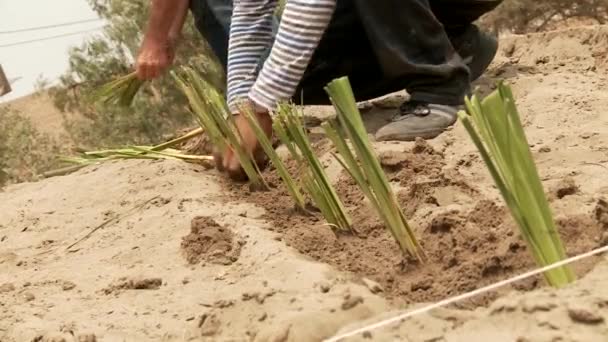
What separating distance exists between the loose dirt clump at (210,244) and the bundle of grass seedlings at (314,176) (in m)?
0.15

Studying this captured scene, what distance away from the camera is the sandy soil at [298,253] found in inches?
41.0

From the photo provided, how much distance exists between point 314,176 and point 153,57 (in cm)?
100

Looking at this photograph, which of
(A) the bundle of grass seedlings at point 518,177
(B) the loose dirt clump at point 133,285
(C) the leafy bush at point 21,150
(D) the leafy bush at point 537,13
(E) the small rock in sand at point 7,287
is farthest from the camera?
(D) the leafy bush at point 537,13

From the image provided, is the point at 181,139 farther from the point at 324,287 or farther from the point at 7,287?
the point at 324,287

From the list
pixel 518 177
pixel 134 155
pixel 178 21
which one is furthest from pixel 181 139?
pixel 518 177

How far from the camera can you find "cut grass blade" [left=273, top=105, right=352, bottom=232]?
1.40 m

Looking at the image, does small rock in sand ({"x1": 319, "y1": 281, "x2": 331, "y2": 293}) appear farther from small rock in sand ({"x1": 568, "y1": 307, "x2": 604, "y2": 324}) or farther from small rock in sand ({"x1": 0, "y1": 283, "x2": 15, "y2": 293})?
small rock in sand ({"x1": 0, "y1": 283, "x2": 15, "y2": 293})

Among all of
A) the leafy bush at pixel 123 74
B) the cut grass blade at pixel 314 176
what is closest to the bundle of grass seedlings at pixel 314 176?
the cut grass blade at pixel 314 176

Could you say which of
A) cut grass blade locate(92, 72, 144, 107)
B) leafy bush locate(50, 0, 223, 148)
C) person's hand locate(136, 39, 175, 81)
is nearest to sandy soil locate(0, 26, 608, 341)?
person's hand locate(136, 39, 175, 81)

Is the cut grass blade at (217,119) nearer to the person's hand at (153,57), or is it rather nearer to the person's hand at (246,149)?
the person's hand at (246,149)

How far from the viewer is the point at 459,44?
7.57ft

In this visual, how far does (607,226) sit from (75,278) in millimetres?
873

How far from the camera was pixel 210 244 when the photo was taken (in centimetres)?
149

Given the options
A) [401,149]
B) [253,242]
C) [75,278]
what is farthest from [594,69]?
[75,278]
